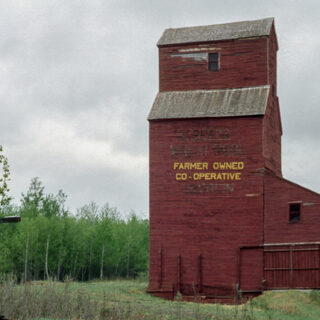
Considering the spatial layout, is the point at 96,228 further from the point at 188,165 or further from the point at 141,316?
the point at 141,316

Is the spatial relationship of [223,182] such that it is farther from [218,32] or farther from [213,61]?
[218,32]

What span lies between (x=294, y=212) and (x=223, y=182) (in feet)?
13.2

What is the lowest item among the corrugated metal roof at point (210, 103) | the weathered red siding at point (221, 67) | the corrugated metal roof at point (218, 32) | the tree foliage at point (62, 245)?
the tree foliage at point (62, 245)

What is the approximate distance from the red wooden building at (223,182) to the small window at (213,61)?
58mm

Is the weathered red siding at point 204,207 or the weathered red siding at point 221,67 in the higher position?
the weathered red siding at point 221,67

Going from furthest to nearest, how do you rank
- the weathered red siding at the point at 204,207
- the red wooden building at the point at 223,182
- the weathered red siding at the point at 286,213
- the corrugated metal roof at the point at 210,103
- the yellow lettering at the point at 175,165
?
the yellow lettering at the point at 175,165
the corrugated metal roof at the point at 210,103
the weathered red siding at the point at 204,207
the red wooden building at the point at 223,182
the weathered red siding at the point at 286,213

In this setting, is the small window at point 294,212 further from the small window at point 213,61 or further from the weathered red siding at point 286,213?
the small window at point 213,61

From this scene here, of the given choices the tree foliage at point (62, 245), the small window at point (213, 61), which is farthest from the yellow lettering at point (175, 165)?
the tree foliage at point (62, 245)

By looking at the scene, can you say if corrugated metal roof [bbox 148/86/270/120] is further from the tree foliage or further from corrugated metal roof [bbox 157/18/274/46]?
the tree foliage

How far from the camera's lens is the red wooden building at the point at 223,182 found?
100ft

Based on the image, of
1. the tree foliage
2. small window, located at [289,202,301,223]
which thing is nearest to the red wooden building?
small window, located at [289,202,301,223]

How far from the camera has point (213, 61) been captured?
3428cm

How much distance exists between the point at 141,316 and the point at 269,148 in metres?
16.3

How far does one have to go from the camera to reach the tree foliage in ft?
175
